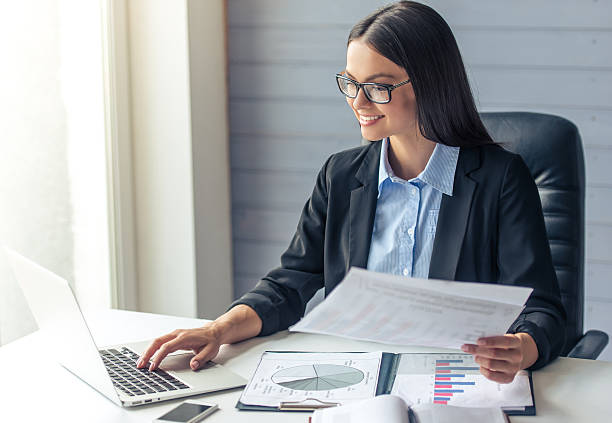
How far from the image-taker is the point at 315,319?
3.45 ft

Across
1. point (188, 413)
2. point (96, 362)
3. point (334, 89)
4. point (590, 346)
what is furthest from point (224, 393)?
A: point (334, 89)

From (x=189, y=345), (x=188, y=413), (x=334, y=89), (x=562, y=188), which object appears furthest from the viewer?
(x=334, y=89)

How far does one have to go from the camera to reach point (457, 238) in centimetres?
157

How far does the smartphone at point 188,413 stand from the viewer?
115 centimetres

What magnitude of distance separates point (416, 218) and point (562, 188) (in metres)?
0.42

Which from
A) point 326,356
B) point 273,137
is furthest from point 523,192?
point 273,137

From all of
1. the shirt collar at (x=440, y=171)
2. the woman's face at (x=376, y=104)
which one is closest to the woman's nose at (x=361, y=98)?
the woman's face at (x=376, y=104)

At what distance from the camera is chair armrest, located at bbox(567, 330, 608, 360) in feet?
5.36

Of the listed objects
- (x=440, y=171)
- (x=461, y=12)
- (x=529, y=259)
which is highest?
(x=461, y=12)

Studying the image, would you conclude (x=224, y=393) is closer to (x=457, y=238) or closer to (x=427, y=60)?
(x=457, y=238)

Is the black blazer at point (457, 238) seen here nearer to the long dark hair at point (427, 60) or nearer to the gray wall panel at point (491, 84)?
the long dark hair at point (427, 60)

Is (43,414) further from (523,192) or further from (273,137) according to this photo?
(273,137)

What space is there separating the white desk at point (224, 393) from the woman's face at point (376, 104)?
0.43 m

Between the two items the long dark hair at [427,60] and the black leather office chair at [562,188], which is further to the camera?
the black leather office chair at [562,188]
